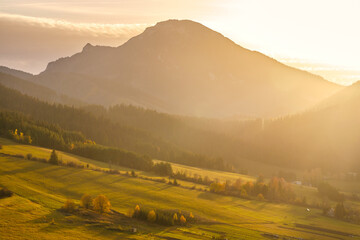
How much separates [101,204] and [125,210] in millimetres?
9799

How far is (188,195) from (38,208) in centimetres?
6656

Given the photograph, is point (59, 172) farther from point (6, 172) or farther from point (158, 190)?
point (158, 190)

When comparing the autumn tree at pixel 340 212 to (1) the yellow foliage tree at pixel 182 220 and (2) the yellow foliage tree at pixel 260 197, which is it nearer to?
(2) the yellow foliage tree at pixel 260 197

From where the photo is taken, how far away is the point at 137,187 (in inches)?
4592

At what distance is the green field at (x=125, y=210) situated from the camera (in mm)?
60700

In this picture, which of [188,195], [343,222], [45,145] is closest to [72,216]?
[188,195]

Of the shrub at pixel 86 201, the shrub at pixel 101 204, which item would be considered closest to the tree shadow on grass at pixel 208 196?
the shrub at pixel 101 204

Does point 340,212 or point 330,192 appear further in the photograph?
point 330,192

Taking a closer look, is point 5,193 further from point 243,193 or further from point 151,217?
point 243,193

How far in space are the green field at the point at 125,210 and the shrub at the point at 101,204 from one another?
5555 millimetres

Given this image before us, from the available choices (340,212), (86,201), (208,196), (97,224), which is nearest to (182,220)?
(86,201)

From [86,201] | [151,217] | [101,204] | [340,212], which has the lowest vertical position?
[151,217]

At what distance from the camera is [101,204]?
249 ft

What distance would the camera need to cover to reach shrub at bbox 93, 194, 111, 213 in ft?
247
